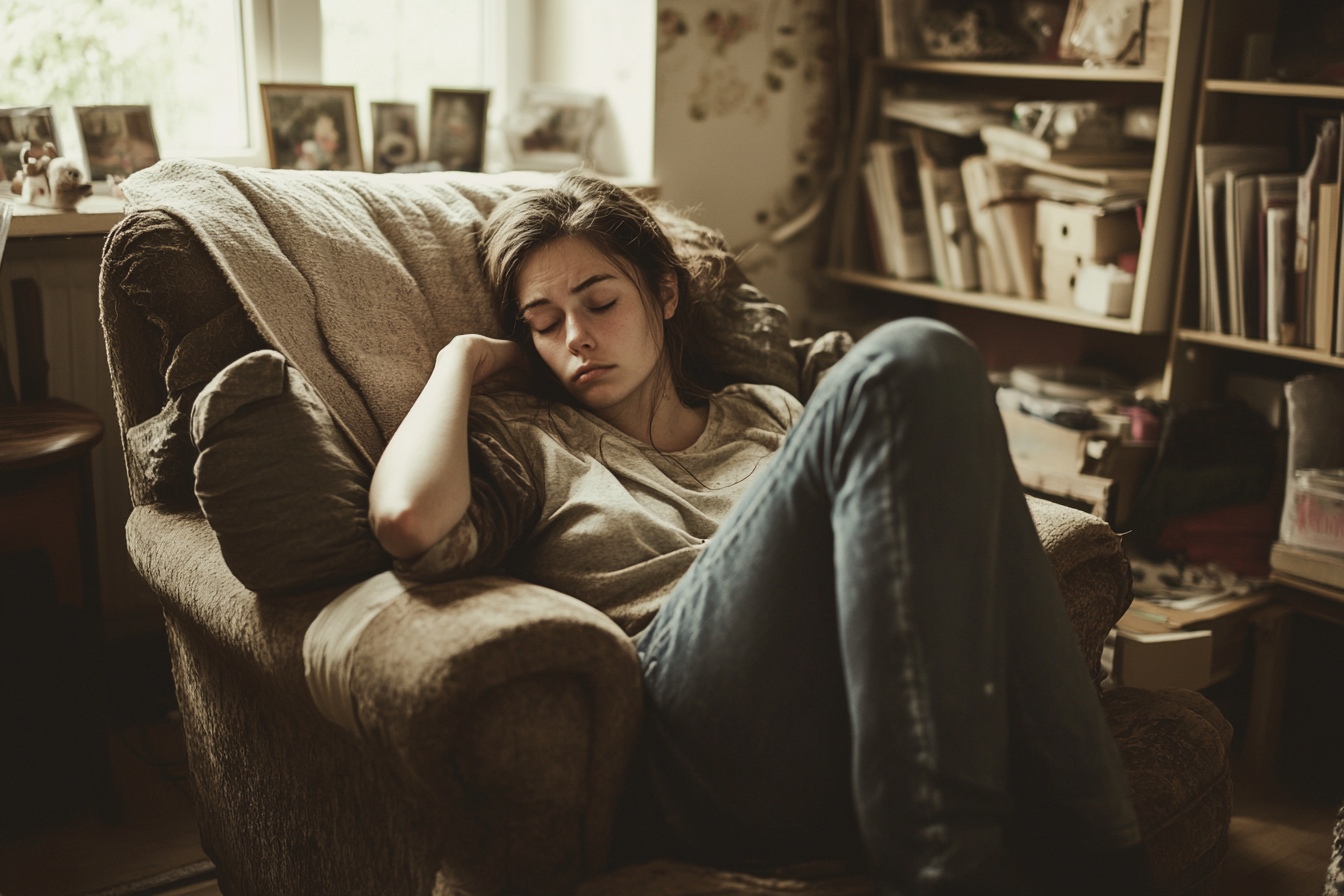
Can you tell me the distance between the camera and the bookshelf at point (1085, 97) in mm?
1939

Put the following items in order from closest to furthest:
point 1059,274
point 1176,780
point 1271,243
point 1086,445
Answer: point 1176,780, point 1271,243, point 1086,445, point 1059,274

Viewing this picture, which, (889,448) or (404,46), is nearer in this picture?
(889,448)

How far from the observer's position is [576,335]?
1271mm

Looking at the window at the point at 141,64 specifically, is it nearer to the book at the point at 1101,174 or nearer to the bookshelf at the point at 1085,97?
the bookshelf at the point at 1085,97

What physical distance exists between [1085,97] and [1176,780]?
63.6 inches

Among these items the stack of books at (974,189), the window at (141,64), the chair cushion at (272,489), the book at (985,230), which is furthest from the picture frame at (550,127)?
the chair cushion at (272,489)

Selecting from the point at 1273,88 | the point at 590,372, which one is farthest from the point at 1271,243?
the point at 590,372

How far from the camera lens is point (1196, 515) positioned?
1.99 meters

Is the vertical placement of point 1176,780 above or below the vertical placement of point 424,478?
below

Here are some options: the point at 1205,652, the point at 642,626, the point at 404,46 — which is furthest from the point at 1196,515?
the point at 404,46

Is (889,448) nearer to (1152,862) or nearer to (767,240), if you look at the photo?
(1152,862)

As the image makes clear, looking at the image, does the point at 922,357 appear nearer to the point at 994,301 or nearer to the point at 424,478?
the point at 424,478

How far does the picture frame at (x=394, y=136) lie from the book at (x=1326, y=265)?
1644mm

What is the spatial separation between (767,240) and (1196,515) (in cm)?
110
